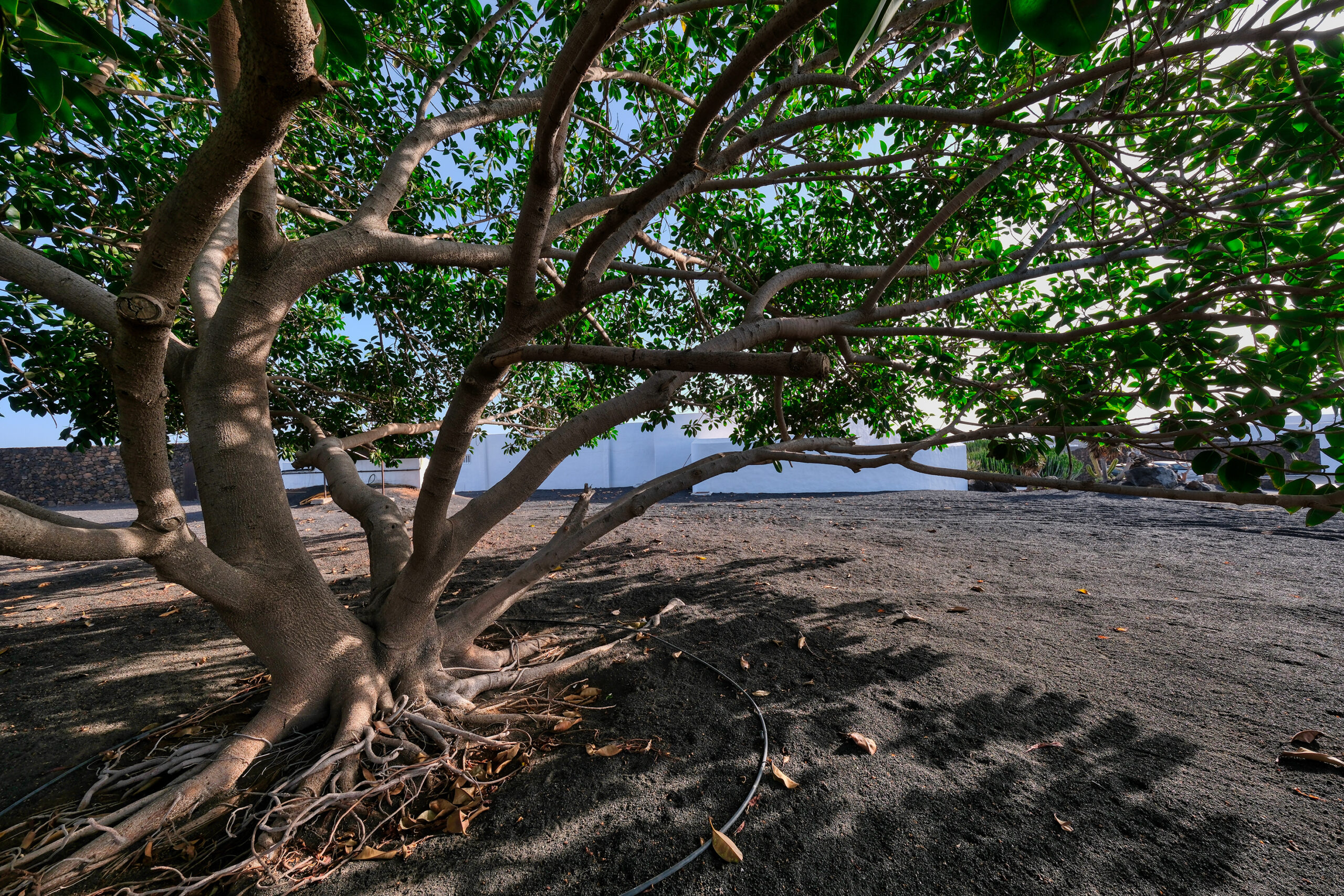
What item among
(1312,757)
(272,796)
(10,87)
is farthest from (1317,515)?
(272,796)

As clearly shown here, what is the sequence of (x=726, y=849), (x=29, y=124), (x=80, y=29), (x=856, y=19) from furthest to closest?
(x=726, y=849)
(x=29, y=124)
(x=80, y=29)
(x=856, y=19)

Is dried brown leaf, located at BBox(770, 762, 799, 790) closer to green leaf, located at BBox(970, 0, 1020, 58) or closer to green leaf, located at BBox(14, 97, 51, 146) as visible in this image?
green leaf, located at BBox(970, 0, 1020, 58)

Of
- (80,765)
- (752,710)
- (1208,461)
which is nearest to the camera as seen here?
(1208,461)

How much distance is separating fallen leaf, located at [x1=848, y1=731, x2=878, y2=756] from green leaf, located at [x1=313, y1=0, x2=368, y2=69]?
267 centimetres

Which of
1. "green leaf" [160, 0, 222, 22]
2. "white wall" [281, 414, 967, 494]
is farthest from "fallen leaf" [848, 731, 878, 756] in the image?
"white wall" [281, 414, 967, 494]

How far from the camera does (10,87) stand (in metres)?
0.85

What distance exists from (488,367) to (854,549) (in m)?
5.20

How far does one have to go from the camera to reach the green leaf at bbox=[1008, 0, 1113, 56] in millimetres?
651

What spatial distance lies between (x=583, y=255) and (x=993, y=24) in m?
1.00

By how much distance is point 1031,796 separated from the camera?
1.94 metres

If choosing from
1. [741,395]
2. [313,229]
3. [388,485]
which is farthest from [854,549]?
[388,485]

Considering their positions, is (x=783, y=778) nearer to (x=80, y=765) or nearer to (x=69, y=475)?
(x=80, y=765)

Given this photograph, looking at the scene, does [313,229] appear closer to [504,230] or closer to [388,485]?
[504,230]

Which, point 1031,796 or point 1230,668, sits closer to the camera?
point 1031,796
